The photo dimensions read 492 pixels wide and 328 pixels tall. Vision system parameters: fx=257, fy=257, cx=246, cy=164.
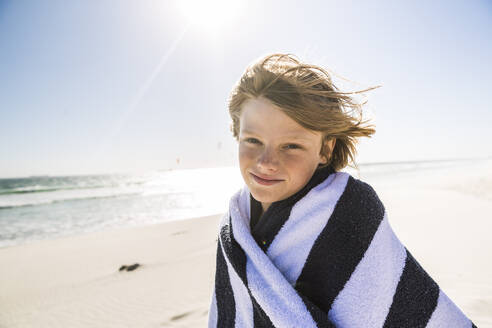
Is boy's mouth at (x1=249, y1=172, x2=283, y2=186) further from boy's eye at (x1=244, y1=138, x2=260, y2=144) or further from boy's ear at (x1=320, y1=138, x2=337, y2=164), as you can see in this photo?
boy's ear at (x1=320, y1=138, x2=337, y2=164)

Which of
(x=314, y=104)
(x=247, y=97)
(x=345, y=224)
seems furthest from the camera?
(x=247, y=97)

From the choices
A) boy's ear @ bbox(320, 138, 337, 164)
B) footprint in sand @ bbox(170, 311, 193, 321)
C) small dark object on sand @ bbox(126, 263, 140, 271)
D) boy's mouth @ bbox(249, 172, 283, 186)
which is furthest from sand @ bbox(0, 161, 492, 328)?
boy's ear @ bbox(320, 138, 337, 164)

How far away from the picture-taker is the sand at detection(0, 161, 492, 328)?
9.97 feet

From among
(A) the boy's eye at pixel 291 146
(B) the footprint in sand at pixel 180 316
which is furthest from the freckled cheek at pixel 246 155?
(B) the footprint in sand at pixel 180 316

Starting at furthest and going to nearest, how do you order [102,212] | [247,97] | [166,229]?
1. [102,212]
2. [166,229]
3. [247,97]

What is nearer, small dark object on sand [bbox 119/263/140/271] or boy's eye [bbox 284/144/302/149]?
boy's eye [bbox 284/144/302/149]

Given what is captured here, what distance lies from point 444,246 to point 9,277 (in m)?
7.51

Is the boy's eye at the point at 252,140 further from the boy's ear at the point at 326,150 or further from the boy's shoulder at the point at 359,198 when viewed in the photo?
the boy's shoulder at the point at 359,198

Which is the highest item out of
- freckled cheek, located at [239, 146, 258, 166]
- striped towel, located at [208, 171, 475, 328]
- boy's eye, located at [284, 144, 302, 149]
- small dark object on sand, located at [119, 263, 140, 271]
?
boy's eye, located at [284, 144, 302, 149]

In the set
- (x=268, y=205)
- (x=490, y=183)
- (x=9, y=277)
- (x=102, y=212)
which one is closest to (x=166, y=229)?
(x=9, y=277)

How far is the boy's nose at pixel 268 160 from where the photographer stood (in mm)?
1032

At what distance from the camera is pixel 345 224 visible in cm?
92

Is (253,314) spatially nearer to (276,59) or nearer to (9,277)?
(276,59)

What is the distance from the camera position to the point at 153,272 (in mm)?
4289
